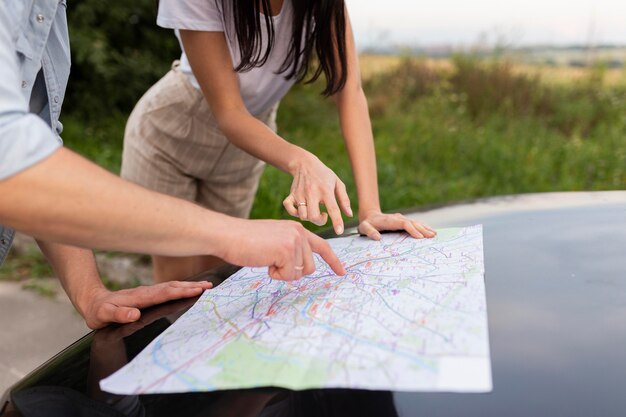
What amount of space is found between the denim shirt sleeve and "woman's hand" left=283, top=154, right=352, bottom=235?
0.57m

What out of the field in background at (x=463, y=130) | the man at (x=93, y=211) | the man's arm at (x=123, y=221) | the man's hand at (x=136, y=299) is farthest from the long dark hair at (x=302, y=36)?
the field in background at (x=463, y=130)

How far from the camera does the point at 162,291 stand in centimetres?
137

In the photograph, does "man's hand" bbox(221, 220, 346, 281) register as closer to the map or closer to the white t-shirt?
the map

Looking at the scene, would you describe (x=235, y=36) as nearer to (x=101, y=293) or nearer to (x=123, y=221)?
(x=101, y=293)

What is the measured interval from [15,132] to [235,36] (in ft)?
3.37

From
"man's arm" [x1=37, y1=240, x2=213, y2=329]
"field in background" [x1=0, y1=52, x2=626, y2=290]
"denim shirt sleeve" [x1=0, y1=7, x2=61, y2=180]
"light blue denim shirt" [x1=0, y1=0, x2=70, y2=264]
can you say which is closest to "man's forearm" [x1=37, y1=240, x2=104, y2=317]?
"man's arm" [x1=37, y1=240, x2=213, y2=329]

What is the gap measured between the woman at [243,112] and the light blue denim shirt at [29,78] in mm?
430

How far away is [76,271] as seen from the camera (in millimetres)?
1541

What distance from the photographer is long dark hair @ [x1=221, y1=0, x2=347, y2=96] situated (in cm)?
188

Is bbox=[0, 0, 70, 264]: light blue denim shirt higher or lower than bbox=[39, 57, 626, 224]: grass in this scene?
higher

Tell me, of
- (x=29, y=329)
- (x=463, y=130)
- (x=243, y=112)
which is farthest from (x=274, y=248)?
(x=463, y=130)

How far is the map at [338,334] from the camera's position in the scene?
93 cm

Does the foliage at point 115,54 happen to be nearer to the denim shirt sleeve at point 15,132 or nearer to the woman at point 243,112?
the woman at point 243,112

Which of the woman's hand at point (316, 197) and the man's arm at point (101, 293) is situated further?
the woman's hand at point (316, 197)
